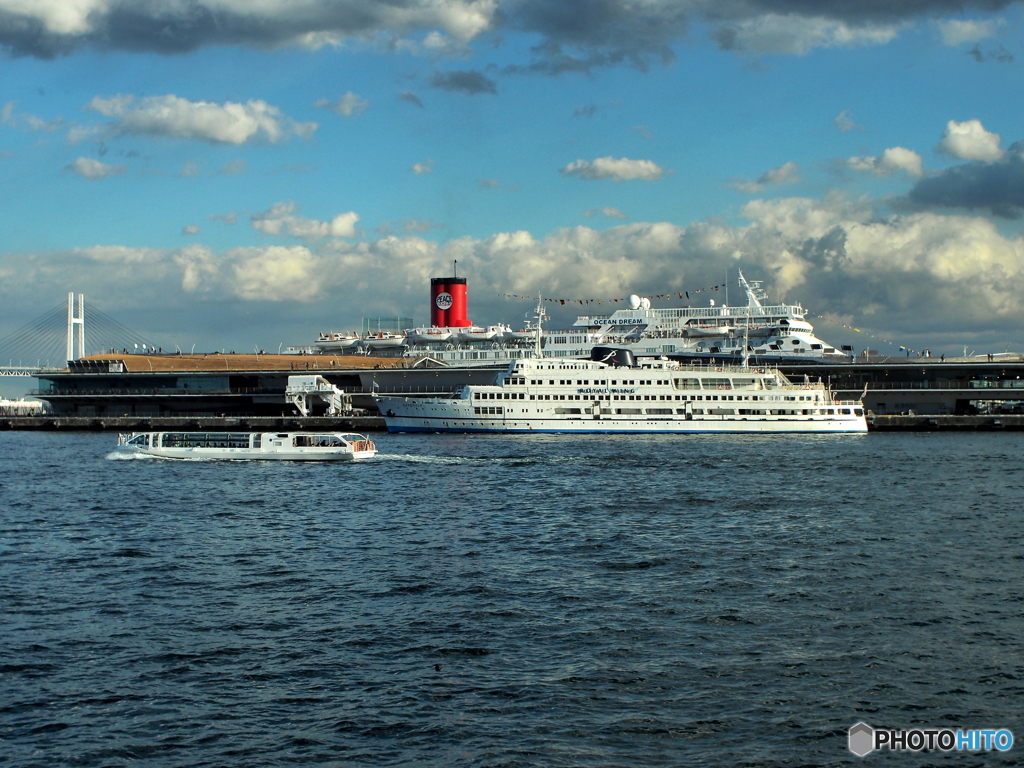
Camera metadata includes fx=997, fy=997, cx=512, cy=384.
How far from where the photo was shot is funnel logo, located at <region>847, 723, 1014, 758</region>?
13.0 m

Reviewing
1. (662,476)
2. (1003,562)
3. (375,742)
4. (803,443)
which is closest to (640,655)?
(375,742)

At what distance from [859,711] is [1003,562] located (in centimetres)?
1210

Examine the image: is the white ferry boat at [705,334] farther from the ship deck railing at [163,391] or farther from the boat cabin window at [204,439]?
the boat cabin window at [204,439]

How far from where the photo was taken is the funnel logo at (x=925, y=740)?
13.0 metres

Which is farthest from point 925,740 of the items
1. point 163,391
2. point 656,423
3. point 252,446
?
point 163,391

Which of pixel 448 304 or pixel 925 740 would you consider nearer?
pixel 925 740

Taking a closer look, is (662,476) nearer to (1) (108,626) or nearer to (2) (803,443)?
(2) (803,443)

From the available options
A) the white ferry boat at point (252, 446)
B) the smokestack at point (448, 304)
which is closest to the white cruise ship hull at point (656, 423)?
the white ferry boat at point (252, 446)

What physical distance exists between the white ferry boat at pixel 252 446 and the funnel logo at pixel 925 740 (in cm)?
4188

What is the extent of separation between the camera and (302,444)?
54.5 m

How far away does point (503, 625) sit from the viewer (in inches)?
734

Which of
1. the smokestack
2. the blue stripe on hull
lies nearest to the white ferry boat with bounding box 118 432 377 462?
the blue stripe on hull

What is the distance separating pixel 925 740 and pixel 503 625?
7.84 meters

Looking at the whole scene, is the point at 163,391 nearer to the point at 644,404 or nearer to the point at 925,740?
Result: the point at 644,404
